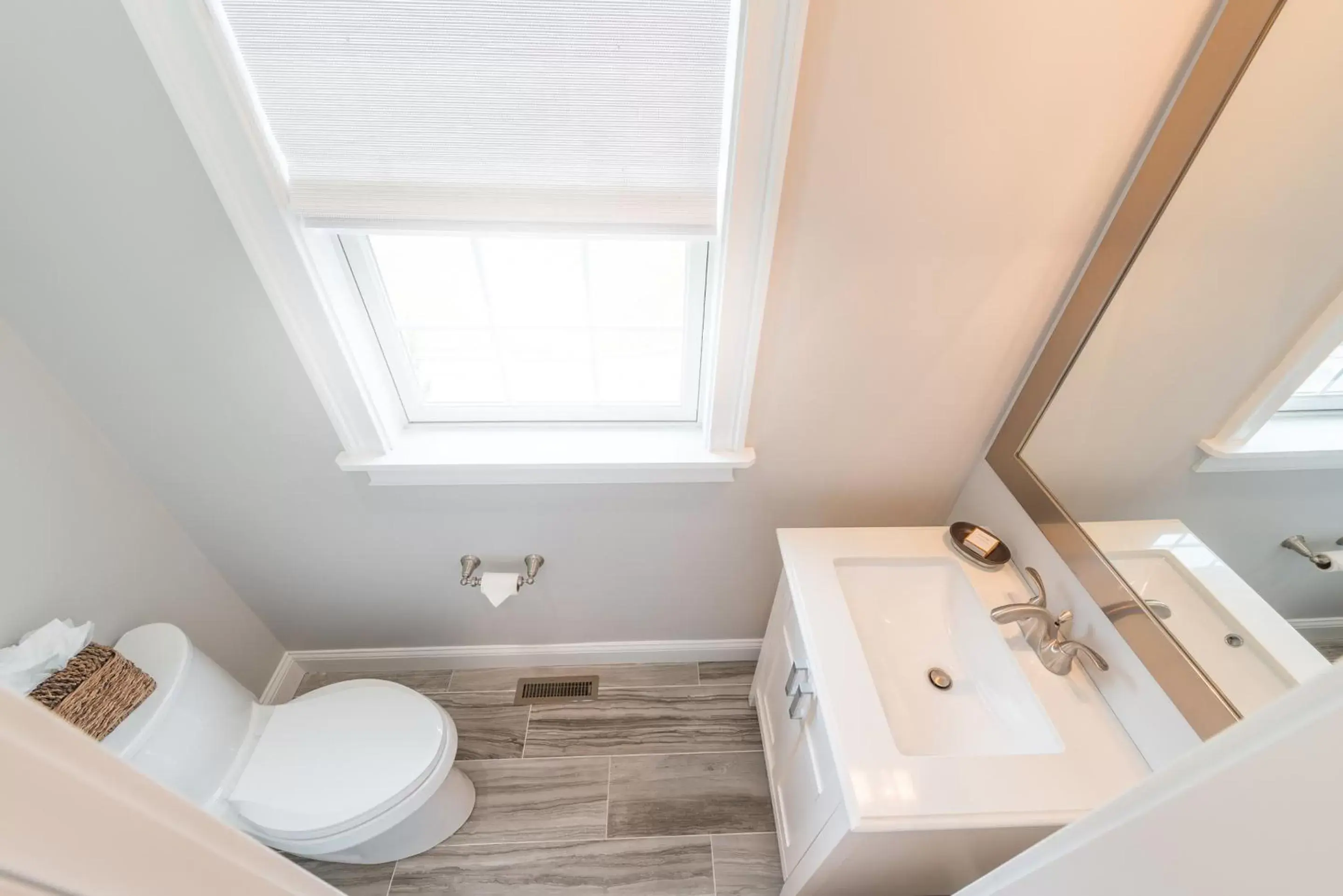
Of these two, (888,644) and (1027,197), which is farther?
(888,644)

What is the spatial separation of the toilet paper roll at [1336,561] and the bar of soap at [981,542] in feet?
1.67

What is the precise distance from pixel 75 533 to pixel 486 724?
109cm

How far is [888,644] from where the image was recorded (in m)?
1.22

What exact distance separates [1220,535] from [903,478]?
601 mm

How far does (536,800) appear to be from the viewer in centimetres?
156

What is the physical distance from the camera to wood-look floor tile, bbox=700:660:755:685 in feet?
5.99

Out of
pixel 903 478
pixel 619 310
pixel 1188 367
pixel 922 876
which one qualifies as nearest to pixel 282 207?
pixel 619 310

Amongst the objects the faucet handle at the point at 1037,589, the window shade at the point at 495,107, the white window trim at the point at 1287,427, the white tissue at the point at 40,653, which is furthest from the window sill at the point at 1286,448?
the white tissue at the point at 40,653

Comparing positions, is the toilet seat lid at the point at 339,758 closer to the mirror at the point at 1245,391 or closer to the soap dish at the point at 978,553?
the soap dish at the point at 978,553

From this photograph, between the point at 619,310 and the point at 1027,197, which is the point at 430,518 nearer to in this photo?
the point at 619,310

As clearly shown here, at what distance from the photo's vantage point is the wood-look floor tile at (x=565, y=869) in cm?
141

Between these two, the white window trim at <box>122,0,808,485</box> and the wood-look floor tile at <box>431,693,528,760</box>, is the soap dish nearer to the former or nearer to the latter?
the white window trim at <box>122,0,808,485</box>

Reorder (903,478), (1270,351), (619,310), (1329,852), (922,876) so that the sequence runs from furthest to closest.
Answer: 1. (903,478)
2. (619,310)
3. (922,876)
4. (1270,351)
5. (1329,852)

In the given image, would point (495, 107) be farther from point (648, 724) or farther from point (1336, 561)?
point (648, 724)
